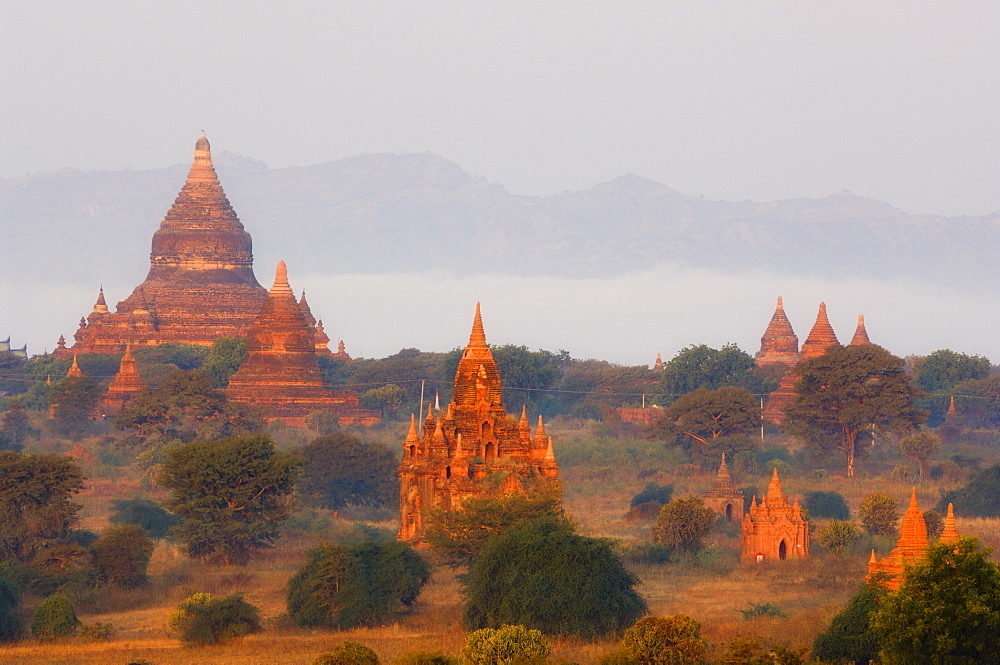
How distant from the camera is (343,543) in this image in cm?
5662

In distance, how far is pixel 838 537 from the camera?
182ft

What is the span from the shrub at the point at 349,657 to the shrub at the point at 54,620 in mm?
9020

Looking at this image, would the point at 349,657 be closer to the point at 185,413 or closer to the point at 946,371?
the point at 185,413

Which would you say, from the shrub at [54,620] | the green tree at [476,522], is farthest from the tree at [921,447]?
the shrub at [54,620]

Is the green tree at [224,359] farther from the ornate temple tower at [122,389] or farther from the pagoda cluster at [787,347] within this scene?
the pagoda cluster at [787,347]

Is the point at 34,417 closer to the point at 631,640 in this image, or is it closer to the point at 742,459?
the point at 742,459

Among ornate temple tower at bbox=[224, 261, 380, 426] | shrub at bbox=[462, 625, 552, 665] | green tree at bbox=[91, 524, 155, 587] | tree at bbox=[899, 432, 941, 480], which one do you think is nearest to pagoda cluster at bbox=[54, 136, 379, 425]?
ornate temple tower at bbox=[224, 261, 380, 426]

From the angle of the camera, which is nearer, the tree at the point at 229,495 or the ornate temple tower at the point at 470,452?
the ornate temple tower at the point at 470,452

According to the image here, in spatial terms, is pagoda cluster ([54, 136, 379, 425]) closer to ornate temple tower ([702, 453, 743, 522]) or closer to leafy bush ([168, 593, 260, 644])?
ornate temple tower ([702, 453, 743, 522])

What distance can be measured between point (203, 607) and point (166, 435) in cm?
4111

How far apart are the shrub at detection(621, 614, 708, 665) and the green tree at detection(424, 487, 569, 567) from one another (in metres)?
13.7

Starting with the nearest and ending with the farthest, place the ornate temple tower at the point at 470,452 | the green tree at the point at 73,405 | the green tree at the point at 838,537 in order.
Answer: the ornate temple tower at the point at 470,452 → the green tree at the point at 838,537 → the green tree at the point at 73,405

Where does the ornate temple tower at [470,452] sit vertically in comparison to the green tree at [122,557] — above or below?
above

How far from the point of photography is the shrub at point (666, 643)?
113 ft
